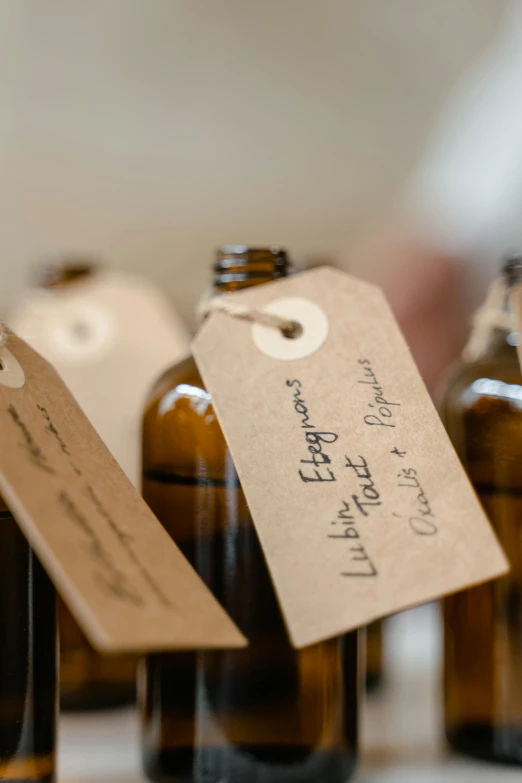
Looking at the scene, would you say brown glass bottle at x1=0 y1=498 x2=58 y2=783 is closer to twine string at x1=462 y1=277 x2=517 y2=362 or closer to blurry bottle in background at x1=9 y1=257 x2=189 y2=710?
blurry bottle in background at x1=9 y1=257 x2=189 y2=710

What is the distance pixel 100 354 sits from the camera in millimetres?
736

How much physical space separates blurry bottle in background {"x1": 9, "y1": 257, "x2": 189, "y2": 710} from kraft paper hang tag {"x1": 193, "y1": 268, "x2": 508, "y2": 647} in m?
0.24

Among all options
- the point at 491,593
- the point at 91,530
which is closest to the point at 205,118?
the point at 491,593

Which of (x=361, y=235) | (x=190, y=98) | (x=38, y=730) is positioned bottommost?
(x=38, y=730)

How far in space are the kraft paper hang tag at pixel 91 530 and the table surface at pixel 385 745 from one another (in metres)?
0.20

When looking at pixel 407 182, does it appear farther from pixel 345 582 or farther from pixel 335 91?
pixel 345 582

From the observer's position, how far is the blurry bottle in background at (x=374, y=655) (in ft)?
2.46

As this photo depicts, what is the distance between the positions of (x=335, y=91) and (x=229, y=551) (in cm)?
107

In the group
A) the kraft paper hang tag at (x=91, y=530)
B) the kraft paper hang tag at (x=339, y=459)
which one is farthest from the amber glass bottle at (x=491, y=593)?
the kraft paper hang tag at (x=91, y=530)

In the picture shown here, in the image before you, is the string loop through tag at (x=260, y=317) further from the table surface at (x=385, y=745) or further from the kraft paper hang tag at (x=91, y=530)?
the table surface at (x=385, y=745)

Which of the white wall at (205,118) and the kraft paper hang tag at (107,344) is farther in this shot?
the white wall at (205,118)

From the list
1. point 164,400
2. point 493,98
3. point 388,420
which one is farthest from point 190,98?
point 388,420

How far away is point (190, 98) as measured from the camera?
133 centimetres

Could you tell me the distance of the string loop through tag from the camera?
1.50 ft
